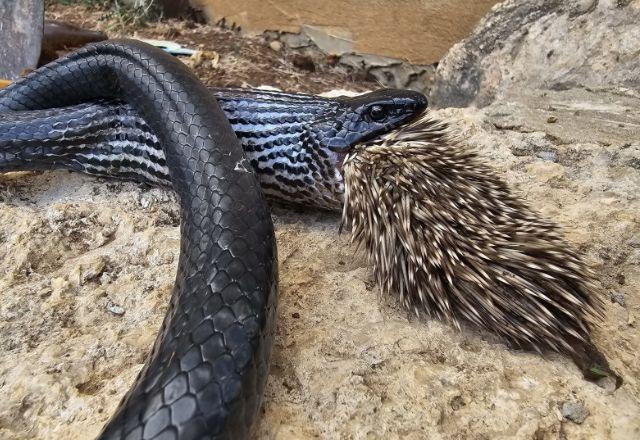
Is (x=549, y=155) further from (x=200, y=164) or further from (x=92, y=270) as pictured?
(x=92, y=270)

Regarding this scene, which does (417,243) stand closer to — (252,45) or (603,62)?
(603,62)

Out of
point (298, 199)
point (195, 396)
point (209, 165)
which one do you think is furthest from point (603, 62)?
point (195, 396)

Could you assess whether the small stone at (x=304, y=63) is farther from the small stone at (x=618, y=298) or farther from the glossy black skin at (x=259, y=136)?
the small stone at (x=618, y=298)

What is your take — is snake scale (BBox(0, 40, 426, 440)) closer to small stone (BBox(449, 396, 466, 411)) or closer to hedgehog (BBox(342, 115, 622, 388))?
hedgehog (BBox(342, 115, 622, 388))

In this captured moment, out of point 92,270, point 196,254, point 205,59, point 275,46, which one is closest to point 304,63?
point 275,46

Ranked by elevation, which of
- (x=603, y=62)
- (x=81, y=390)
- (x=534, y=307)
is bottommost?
(x=81, y=390)

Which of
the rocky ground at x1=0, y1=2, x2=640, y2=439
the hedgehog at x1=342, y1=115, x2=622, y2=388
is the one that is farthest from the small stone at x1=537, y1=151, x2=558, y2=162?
the hedgehog at x1=342, y1=115, x2=622, y2=388

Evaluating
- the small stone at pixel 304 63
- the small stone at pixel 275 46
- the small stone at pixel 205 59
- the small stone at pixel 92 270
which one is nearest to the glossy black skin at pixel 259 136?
the small stone at pixel 92 270
